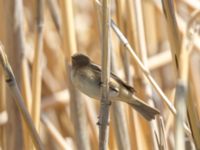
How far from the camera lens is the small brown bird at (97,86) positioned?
3.96 ft

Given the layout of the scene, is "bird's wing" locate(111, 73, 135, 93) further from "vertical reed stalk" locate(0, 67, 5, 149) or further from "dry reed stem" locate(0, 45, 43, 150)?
"vertical reed stalk" locate(0, 67, 5, 149)

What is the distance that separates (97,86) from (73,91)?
0.67 ft

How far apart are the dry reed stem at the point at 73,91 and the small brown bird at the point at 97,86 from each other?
67 mm

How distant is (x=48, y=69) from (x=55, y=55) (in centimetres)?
7

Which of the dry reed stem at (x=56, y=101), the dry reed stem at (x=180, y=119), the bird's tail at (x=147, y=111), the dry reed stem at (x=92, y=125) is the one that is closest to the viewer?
the dry reed stem at (x=180, y=119)

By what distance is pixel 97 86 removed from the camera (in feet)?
4.01

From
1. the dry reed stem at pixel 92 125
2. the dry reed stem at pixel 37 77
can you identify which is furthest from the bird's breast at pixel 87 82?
the dry reed stem at pixel 92 125

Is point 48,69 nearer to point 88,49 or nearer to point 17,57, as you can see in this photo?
point 88,49

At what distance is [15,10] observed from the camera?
135 cm

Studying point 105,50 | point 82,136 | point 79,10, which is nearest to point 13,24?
point 82,136

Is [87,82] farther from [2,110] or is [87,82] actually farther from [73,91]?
[2,110]

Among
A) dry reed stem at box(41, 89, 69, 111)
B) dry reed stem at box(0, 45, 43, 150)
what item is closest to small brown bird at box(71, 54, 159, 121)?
dry reed stem at box(0, 45, 43, 150)

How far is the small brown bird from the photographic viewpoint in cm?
121

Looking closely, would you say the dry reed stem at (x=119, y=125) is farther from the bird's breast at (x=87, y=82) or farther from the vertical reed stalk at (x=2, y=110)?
the vertical reed stalk at (x=2, y=110)
